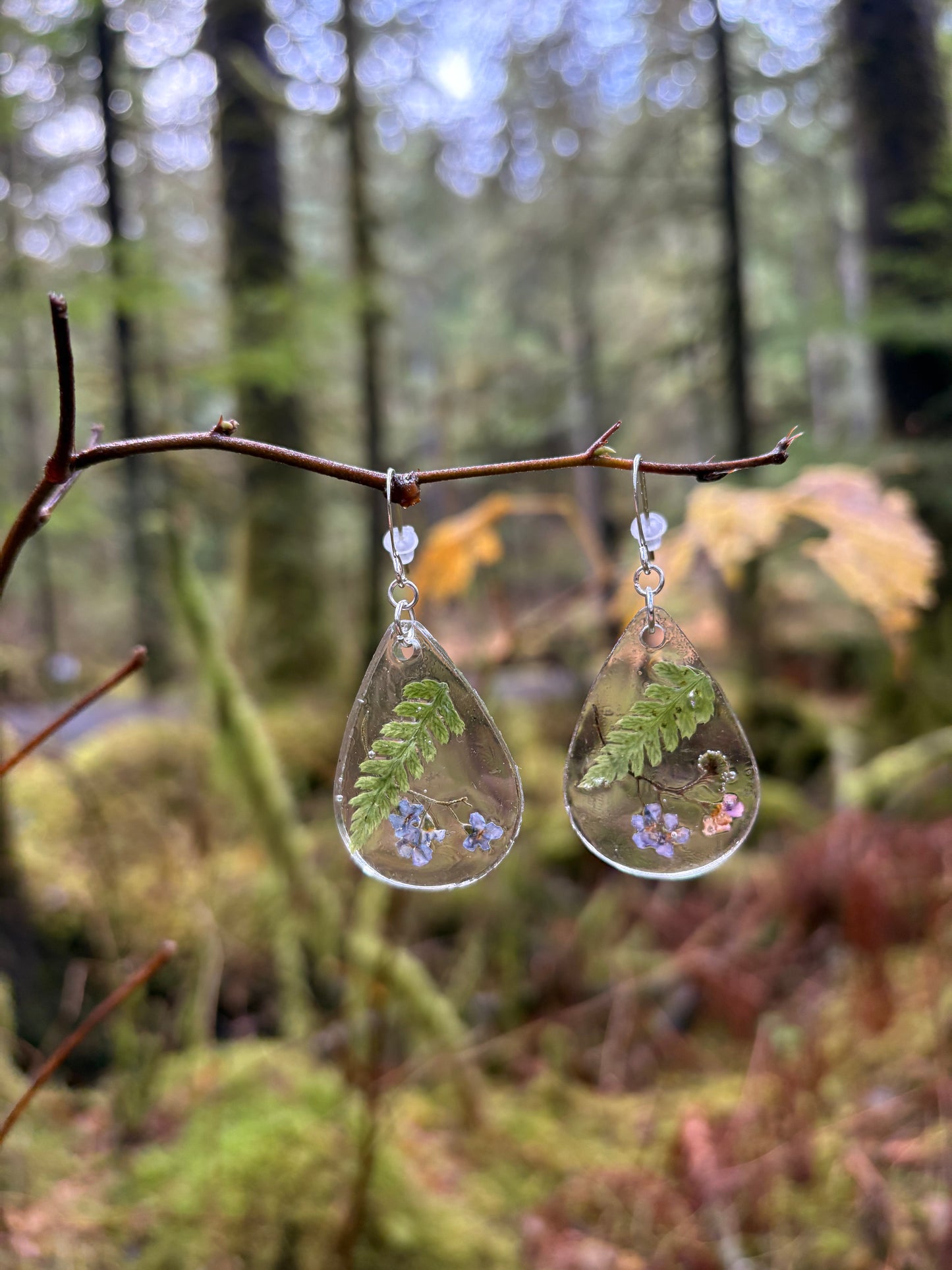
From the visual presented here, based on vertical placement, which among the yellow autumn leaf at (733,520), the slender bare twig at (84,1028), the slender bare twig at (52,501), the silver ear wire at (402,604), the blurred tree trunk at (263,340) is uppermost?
the blurred tree trunk at (263,340)

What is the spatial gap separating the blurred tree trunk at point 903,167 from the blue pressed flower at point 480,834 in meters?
4.38

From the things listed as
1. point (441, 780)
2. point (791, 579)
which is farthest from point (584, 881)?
point (791, 579)

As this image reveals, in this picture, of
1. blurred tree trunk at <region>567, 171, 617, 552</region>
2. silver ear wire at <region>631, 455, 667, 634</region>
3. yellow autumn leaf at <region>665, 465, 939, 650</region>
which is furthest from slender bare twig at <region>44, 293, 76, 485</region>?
blurred tree trunk at <region>567, 171, 617, 552</region>

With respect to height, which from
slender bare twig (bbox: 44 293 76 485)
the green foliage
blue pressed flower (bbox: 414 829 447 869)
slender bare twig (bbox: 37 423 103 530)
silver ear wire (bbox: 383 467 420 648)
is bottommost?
the green foliage

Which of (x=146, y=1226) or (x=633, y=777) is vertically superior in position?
(x=633, y=777)

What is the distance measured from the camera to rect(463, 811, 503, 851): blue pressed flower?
0.86m

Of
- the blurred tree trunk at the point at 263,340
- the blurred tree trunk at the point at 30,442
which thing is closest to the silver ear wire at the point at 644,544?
the blurred tree trunk at the point at 263,340

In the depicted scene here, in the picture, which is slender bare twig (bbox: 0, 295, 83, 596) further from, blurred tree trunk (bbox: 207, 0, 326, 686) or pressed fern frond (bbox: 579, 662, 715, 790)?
blurred tree trunk (bbox: 207, 0, 326, 686)

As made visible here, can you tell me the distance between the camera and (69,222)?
26.2ft

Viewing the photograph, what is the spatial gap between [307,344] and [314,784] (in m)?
2.61

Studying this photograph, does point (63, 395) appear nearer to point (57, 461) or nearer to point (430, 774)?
point (57, 461)

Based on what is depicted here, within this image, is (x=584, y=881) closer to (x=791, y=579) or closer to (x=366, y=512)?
(x=366, y=512)

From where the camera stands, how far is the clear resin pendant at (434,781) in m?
0.82

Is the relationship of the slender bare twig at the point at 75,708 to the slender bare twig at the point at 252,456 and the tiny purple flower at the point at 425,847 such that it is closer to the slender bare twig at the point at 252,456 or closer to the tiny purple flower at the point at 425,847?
the slender bare twig at the point at 252,456
